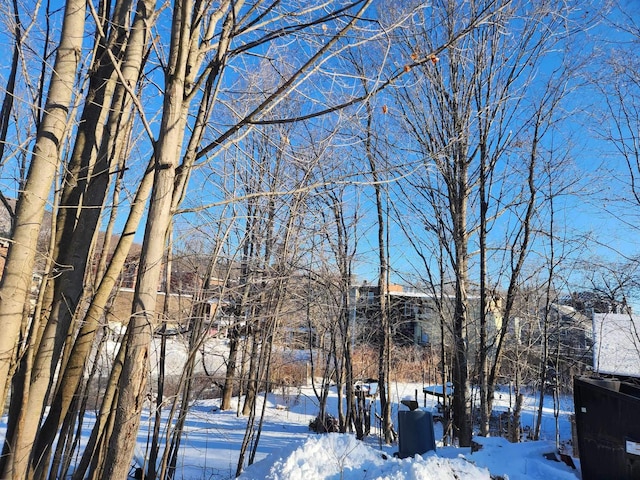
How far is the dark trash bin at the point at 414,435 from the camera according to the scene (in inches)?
225

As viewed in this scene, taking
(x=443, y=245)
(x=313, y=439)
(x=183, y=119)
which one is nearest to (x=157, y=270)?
(x=183, y=119)

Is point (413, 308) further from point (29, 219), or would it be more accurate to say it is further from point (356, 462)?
point (29, 219)

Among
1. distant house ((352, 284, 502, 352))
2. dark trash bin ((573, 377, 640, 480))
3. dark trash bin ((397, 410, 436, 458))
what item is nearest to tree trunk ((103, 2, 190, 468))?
dark trash bin ((397, 410, 436, 458))

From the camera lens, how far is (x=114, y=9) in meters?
3.32

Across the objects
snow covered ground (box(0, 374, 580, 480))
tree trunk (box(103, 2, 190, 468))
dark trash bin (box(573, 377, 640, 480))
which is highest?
tree trunk (box(103, 2, 190, 468))

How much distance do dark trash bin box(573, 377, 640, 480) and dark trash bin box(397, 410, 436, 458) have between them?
70.4 inches

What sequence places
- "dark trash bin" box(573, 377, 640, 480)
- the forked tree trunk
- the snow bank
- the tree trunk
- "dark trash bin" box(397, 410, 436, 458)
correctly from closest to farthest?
the tree trunk, the forked tree trunk, the snow bank, "dark trash bin" box(573, 377, 640, 480), "dark trash bin" box(397, 410, 436, 458)

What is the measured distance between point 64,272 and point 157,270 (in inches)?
44.8

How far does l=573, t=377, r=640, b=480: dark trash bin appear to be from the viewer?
5089 millimetres

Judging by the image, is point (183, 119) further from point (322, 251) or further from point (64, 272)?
point (322, 251)

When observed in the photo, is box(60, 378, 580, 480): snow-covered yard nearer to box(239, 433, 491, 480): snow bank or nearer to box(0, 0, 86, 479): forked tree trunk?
box(239, 433, 491, 480): snow bank

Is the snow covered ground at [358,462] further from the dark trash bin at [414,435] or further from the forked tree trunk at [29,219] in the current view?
the forked tree trunk at [29,219]

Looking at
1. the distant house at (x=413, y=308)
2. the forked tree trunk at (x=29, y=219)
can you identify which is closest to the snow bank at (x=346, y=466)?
the forked tree trunk at (x=29, y=219)

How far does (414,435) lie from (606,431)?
2.20 meters
